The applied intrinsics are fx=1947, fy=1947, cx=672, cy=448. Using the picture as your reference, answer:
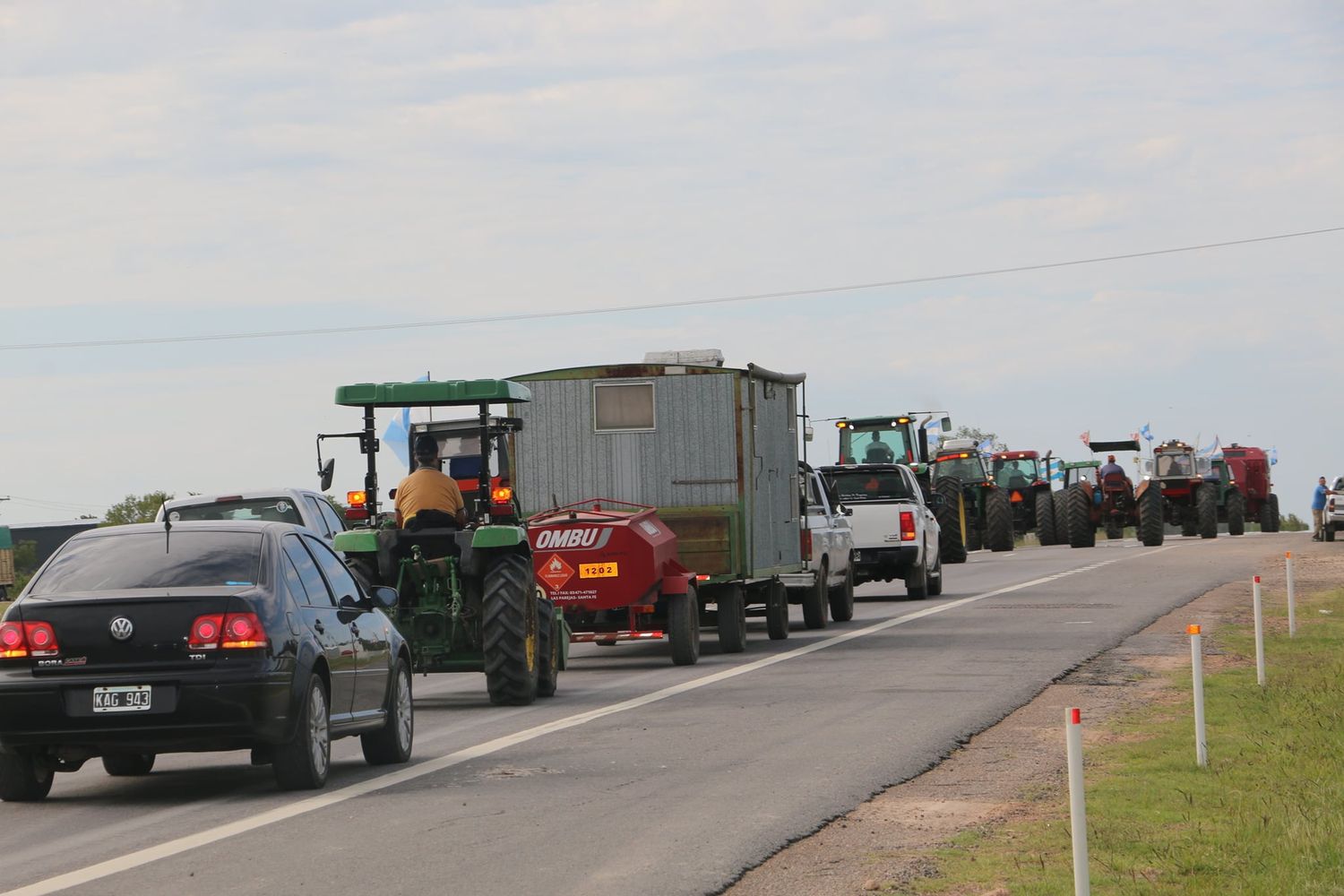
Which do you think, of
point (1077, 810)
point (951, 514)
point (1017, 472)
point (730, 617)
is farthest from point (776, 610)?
point (1017, 472)

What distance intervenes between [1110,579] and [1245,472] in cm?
3158

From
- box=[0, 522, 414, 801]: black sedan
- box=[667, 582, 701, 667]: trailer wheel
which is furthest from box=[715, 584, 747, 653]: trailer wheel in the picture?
box=[0, 522, 414, 801]: black sedan

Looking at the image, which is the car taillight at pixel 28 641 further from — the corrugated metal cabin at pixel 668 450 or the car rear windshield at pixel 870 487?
the car rear windshield at pixel 870 487

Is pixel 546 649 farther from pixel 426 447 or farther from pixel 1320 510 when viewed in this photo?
pixel 1320 510

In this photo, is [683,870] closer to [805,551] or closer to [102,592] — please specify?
[102,592]

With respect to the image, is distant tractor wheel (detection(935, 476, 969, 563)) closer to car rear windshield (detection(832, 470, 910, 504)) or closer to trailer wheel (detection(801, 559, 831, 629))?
car rear windshield (detection(832, 470, 910, 504))

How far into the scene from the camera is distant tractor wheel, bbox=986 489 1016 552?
4856cm

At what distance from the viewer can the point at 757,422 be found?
71.8 feet

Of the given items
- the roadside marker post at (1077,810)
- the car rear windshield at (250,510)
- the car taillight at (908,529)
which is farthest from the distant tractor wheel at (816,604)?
the roadside marker post at (1077,810)

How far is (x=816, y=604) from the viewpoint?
1009 inches

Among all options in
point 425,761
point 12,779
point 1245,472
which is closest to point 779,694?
point 425,761

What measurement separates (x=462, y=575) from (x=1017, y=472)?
133 ft

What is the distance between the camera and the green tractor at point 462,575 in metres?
15.9

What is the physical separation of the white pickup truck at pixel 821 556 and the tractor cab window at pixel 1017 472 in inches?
1095
